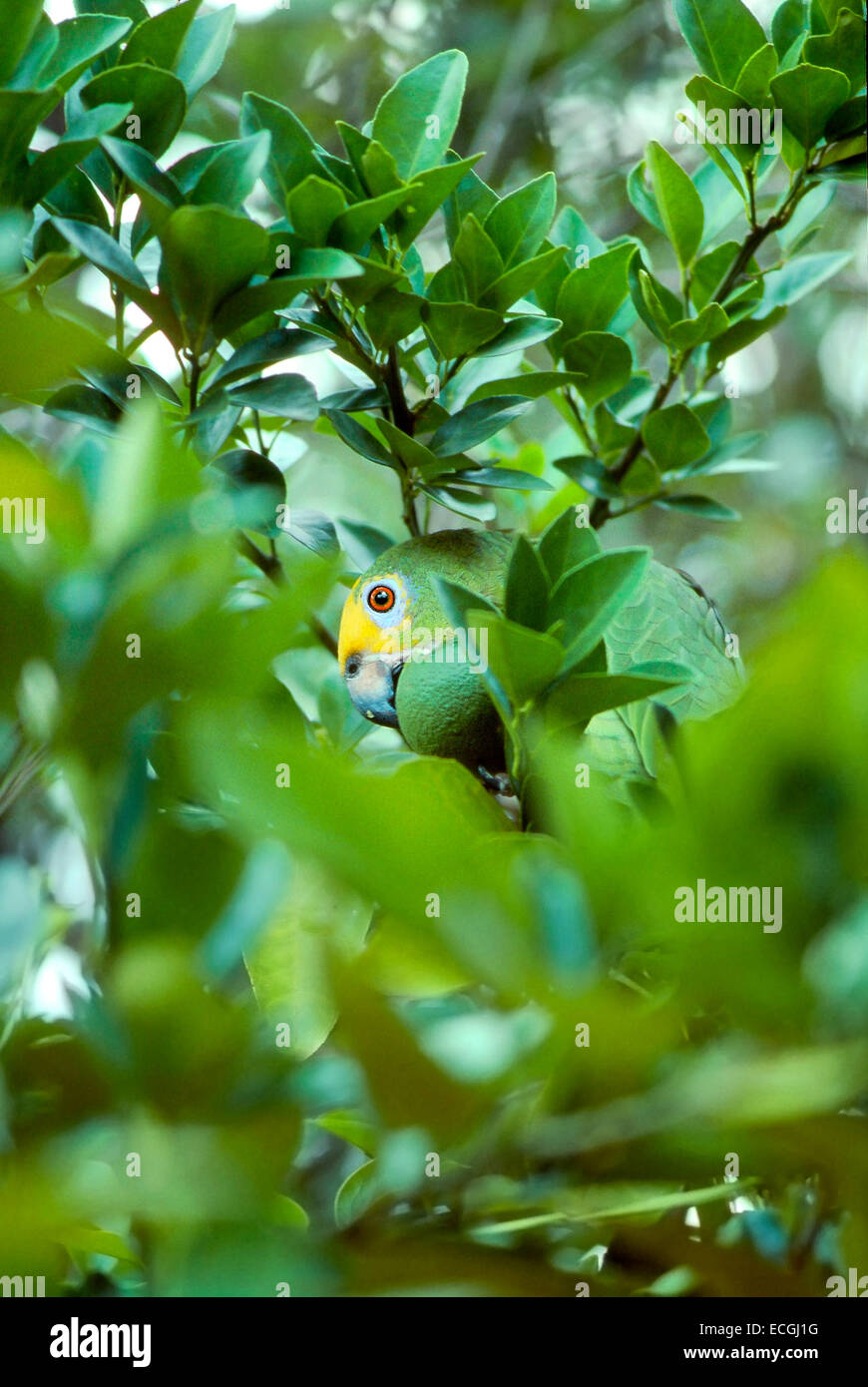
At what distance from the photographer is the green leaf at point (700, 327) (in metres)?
0.48

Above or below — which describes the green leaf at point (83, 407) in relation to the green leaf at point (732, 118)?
below

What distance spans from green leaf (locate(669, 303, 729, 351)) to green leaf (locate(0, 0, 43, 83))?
256 mm

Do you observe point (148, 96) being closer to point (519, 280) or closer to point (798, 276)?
point (519, 280)

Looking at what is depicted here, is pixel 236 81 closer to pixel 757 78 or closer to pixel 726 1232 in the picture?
pixel 757 78

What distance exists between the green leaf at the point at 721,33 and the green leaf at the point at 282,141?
16 centimetres

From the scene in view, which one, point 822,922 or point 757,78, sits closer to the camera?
point 822,922

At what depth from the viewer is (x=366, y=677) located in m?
0.50

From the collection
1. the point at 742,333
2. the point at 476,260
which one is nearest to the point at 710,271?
the point at 742,333

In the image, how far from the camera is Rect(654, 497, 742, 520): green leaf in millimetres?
586

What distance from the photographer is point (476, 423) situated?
463 millimetres

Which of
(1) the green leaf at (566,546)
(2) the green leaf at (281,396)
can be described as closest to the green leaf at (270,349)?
(2) the green leaf at (281,396)

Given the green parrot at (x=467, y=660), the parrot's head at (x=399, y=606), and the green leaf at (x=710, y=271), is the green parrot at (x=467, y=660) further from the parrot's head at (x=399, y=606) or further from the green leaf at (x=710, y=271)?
the green leaf at (x=710, y=271)
